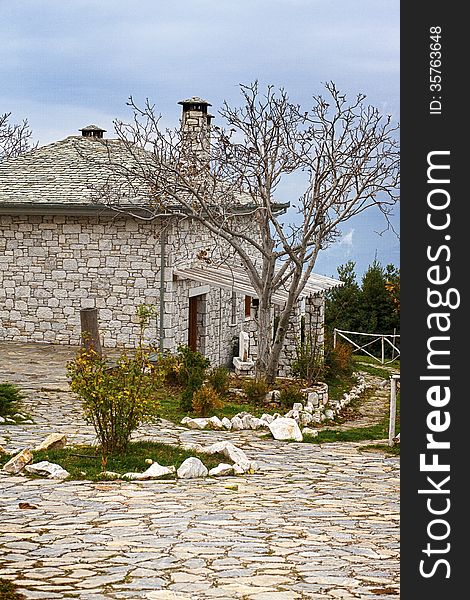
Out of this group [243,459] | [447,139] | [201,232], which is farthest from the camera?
[201,232]

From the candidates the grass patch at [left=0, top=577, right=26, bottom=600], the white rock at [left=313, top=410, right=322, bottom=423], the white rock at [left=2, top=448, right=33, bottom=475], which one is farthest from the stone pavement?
the white rock at [left=313, top=410, right=322, bottom=423]

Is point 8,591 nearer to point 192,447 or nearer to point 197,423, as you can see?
point 192,447

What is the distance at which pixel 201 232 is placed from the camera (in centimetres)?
2450

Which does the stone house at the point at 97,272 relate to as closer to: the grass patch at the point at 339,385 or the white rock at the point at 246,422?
the grass patch at the point at 339,385

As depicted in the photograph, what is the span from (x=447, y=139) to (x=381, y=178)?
1605 centimetres

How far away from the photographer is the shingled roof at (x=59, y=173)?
22.5 m

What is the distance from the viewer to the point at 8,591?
560cm

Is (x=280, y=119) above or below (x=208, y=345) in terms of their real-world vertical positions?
above

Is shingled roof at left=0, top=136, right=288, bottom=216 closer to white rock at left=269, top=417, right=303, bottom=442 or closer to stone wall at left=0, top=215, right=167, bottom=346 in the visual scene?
stone wall at left=0, top=215, right=167, bottom=346

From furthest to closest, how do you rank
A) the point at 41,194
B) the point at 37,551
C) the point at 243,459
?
the point at 41,194 → the point at 243,459 → the point at 37,551

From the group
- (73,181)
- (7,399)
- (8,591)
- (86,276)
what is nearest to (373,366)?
(86,276)

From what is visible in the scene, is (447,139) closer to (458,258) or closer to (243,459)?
(458,258)

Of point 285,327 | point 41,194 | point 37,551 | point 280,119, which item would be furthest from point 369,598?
point 41,194

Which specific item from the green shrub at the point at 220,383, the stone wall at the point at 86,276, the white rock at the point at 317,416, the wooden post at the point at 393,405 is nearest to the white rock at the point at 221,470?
the wooden post at the point at 393,405
